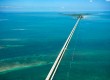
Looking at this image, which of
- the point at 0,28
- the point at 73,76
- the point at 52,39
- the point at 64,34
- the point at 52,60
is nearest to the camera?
the point at 73,76

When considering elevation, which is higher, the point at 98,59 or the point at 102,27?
the point at 98,59

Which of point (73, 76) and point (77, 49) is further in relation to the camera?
point (77, 49)

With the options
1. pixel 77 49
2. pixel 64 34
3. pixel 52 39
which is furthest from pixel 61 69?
pixel 64 34

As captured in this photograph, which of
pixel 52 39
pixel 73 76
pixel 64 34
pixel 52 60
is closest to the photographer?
pixel 73 76

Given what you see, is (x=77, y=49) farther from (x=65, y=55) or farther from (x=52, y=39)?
(x=52, y=39)

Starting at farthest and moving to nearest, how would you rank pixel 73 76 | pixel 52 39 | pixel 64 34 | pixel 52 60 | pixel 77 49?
1. pixel 64 34
2. pixel 52 39
3. pixel 77 49
4. pixel 52 60
5. pixel 73 76

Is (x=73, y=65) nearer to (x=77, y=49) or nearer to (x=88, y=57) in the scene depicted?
(x=88, y=57)

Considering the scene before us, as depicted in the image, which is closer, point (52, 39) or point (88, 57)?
point (88, 57)

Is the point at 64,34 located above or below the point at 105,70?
below

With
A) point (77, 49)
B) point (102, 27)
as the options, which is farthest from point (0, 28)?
point (77, 49)
